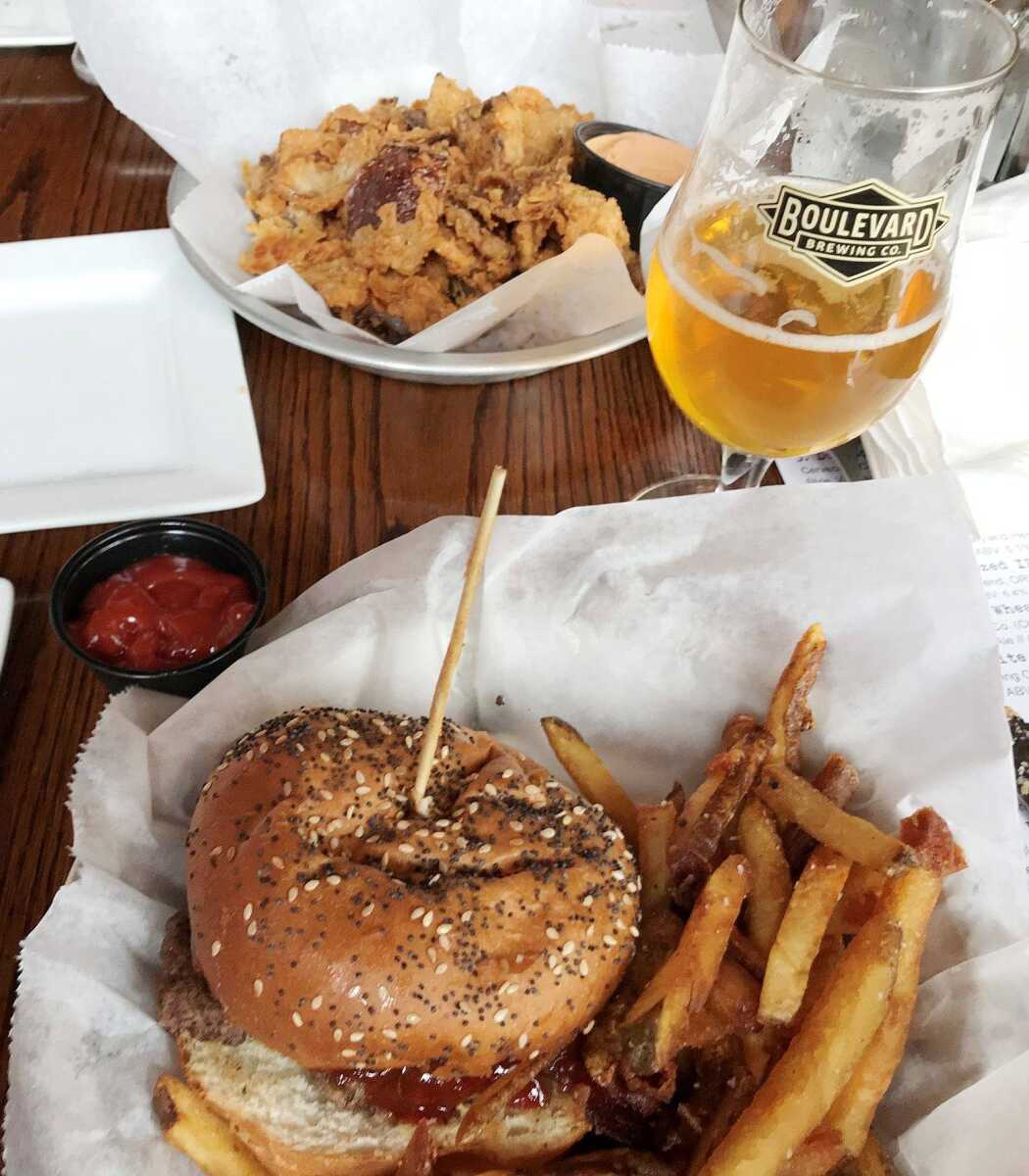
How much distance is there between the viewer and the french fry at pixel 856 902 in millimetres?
1423

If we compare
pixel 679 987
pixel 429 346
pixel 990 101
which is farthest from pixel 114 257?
pixel 679 987

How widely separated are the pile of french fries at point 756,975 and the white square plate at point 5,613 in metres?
0.76

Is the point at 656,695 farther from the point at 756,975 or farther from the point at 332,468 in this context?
the point at 332,468

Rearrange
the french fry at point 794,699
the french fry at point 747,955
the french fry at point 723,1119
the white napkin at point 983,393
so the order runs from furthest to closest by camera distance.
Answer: the white napkin at point 983,393 → the french fry at point 794,699 → the french fry at point 747,955 → the french fry at point 723,1119

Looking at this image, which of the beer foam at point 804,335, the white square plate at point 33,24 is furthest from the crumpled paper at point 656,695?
the white square plate at point 33,24

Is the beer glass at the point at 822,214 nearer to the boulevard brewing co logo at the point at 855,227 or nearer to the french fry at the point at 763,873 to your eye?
the boulevard brewing co logo at the point at 855,227

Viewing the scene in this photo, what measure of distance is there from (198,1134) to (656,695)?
35.4 inches

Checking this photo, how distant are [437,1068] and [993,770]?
85 centimetres

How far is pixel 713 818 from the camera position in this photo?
144 cm

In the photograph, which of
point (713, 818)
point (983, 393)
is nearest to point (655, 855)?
point (713, 818)

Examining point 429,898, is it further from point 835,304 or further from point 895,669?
point 835,304

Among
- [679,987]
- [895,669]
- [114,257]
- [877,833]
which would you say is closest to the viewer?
[679,987]

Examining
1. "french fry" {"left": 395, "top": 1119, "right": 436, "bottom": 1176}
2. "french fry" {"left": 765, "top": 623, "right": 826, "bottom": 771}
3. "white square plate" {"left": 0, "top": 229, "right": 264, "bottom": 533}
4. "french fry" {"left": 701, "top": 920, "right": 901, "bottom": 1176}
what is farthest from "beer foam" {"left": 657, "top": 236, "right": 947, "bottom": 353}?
"french fry" {"left": 395, "top": 1119, "right": 436, "bottom": 1176}

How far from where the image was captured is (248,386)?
7.24ft
